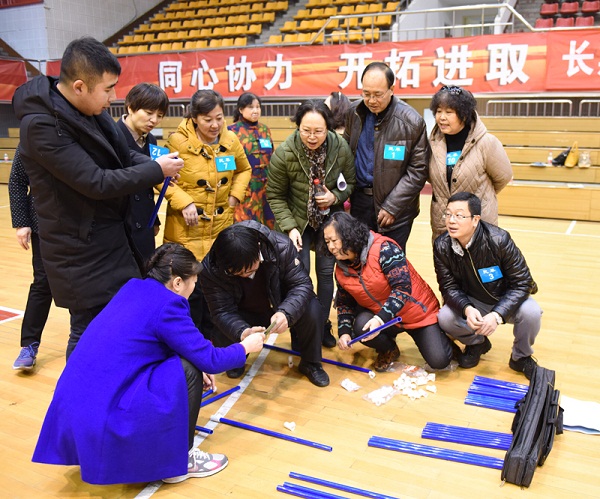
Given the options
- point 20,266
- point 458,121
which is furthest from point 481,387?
point 20,266

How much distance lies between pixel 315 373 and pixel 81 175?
54.0 inches

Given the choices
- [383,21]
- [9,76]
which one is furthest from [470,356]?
[9,76]

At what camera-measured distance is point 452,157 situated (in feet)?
9.18

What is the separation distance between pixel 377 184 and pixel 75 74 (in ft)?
5.09

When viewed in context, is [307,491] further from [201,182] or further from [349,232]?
[201,182]

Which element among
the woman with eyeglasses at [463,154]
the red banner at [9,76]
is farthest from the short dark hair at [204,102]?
the red banner at [9,76]

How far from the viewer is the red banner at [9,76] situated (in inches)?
387

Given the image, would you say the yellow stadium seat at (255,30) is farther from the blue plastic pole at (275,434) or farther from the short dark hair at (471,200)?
the blue plastic pole at (275,434)

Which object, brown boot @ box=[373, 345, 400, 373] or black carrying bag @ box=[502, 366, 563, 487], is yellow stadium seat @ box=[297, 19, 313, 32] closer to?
brown boot @ box=[373, 345, 400, 373]

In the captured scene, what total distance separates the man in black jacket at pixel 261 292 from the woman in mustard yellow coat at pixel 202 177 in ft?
1.43

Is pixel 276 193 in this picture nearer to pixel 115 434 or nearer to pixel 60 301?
pixel 60 301

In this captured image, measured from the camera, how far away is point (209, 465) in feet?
6.56

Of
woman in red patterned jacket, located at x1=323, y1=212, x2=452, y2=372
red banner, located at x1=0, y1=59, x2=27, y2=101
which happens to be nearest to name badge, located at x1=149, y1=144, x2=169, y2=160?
woman in red patterned jacket, located at x1=323, y1=212, x2=452, y2=372

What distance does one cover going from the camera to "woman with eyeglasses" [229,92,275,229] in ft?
12.1
